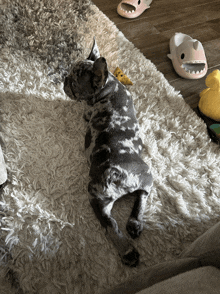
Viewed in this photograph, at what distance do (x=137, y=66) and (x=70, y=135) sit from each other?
1.04m

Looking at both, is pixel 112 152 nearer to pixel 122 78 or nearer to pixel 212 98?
pixel 122 78

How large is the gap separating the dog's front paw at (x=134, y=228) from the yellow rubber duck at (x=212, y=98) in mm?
1144

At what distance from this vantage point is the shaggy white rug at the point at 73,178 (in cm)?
119

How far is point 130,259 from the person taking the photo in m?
1.19

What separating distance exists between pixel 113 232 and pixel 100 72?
39.1 inches

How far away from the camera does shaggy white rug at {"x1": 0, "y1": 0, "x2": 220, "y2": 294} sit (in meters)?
1.19

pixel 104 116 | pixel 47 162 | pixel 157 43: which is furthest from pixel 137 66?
pixel 47 162

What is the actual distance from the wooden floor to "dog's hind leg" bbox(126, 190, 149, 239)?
1181 mm

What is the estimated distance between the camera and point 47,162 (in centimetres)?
156

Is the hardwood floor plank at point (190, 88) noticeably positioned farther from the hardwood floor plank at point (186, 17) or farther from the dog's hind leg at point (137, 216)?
the dog's hind leg at point (137, 216)

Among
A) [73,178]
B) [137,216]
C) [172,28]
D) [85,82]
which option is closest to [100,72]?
[85,82]

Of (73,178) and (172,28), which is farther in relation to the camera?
(172,28)

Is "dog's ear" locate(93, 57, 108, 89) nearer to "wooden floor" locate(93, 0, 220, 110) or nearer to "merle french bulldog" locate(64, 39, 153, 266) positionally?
"merle french bulldog" locate(64, 39, 153, 266)

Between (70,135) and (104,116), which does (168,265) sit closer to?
(104,116)
